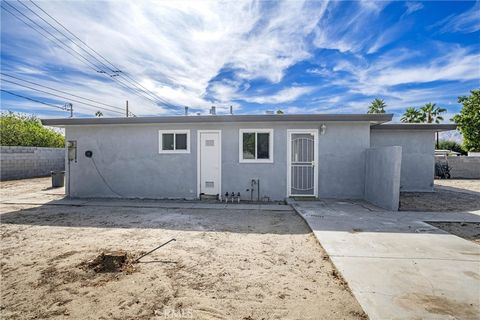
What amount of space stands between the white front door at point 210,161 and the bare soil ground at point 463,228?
5809 mm

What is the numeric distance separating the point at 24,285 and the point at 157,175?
562cm

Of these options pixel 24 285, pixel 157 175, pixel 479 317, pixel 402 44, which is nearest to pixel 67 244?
pixel 24 285

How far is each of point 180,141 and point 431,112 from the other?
4001cm

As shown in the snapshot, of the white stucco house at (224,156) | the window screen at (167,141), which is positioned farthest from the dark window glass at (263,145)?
the window screen at (167,141)

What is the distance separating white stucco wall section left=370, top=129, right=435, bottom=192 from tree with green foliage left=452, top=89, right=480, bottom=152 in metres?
19.7

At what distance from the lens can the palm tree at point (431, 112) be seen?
1347 inches

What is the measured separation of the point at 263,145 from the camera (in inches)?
315

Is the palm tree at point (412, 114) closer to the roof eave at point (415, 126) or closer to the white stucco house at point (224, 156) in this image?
the roof eave at point (415, 126)

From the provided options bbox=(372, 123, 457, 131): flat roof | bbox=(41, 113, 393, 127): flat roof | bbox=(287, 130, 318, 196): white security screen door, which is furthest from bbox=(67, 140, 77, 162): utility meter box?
bbox=(372, 123, 457, 131): flat roof

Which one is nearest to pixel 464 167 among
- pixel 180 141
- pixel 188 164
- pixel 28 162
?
pixel 188 164

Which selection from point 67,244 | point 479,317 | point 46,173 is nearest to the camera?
point 479,317

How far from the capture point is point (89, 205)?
24.5 ft

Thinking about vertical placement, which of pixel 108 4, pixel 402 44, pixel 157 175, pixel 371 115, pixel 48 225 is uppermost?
pixel 108 4

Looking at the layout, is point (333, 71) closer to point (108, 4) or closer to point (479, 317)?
point (108, 4)
